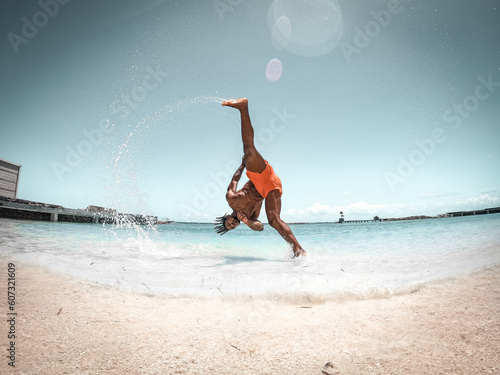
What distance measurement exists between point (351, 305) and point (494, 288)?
4.34 ft

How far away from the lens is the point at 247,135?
4.04 meters

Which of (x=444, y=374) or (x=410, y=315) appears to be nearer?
(x=444, y=374)

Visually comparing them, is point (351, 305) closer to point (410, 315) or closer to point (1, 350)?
point (410, 315)

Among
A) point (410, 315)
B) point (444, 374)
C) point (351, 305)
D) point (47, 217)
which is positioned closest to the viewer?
point (444, 374)

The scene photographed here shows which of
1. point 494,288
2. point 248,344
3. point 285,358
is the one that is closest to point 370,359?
point 285,358

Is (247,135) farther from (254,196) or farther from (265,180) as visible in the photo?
(254,196)

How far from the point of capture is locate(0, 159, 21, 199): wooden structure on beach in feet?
88.0

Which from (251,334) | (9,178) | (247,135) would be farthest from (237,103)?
(9,178)

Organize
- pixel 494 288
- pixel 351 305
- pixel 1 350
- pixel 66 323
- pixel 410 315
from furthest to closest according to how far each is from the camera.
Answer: pixel 494 288, pixel 351 305, pixel 410 315, pixel 66 323, pixel 1 350

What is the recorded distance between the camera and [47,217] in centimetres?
1950

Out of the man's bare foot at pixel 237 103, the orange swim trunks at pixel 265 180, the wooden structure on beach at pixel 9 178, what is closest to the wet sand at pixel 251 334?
the orange swim trunks at pixel 265 180

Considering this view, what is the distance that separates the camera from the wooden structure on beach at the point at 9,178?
26828 millimetres

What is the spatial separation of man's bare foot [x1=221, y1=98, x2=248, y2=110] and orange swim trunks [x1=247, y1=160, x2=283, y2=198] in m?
1.23

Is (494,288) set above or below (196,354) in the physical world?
above
